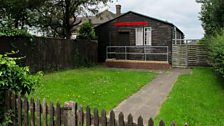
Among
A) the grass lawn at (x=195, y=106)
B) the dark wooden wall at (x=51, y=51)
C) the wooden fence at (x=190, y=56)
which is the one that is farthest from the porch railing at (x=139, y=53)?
the grass lawn at (x=195, y=106)

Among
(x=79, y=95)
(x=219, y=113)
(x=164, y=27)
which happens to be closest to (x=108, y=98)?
(x=79, y=95)

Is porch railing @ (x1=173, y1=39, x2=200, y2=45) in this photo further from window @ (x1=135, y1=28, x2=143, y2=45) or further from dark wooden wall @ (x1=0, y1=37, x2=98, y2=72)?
dark wooden wall @ (x1=0, y1=37, x2=98, y2=72)

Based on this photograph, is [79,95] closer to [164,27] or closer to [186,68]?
[186,68]

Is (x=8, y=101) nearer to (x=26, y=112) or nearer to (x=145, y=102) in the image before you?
(x=26, y=112)

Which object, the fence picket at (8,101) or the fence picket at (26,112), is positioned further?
the fence picket at (8,101)

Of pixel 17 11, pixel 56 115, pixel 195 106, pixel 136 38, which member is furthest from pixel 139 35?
pixel 56 115

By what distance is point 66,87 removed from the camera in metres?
11.3

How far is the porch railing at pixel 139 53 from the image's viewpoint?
22406 mm

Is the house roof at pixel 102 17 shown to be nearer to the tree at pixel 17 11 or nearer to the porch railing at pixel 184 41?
the tree at pixel 17 11

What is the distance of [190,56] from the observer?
69.8 ft

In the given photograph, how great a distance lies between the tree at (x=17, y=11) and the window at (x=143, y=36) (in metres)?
8.20

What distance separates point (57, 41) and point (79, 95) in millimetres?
8865

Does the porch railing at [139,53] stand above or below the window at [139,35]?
below

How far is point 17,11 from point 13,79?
18.0 meters
